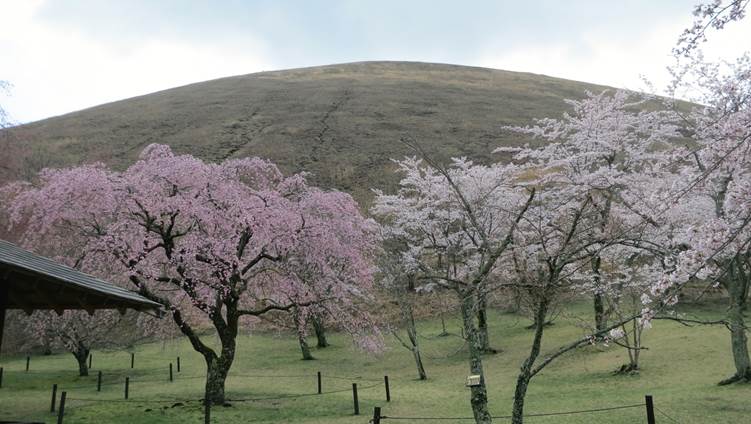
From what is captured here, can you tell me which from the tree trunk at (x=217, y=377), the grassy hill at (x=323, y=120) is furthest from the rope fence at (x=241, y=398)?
the grassy hill at (x=323, y=120)

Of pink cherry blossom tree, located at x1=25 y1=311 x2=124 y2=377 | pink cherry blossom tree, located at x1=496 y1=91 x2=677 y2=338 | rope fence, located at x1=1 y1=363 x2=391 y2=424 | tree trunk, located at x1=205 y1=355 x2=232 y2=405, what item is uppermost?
pink cherry blossom tree, located at x1=496 y1=91 x2=677 y2=338

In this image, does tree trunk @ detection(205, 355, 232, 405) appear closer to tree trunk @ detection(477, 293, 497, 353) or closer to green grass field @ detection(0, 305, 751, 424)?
green grass field @ detection(0, 305, 751, 424)

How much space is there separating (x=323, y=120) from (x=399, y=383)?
6014cm

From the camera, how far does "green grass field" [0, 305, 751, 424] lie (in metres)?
14.8

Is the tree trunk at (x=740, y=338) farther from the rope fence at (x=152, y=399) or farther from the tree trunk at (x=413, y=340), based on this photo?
the tree trunk at (x=413, y=340)

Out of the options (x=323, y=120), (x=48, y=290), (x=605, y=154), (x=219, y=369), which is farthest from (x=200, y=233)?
(x=323, y=120)

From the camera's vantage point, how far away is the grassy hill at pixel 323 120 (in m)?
64.0

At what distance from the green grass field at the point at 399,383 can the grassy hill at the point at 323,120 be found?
2889cm

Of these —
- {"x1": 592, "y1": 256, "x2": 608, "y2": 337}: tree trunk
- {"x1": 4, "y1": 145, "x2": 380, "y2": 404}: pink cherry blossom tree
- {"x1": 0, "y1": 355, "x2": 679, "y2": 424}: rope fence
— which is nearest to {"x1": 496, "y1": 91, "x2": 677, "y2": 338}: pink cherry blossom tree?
{"x1": 592, "y1": 256, "x2": 608, "y2": 337}: tree trunk

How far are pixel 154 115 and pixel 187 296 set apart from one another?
71878 millimetres

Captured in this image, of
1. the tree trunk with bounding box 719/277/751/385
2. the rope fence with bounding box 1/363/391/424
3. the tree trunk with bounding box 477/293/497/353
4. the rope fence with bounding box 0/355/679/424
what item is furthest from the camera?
the tree trunk with bounding box 477/293/497/353

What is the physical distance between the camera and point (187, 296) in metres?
16.7

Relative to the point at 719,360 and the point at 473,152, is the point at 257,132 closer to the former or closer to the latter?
the point at 473,152

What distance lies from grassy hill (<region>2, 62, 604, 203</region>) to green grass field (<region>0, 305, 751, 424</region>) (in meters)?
28.9
